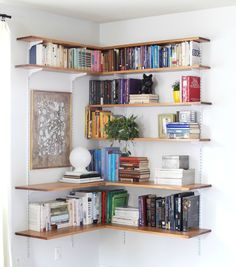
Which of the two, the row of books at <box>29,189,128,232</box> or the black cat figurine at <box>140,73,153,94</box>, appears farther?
the black cat figurine at <box>140,73,153,94</box>

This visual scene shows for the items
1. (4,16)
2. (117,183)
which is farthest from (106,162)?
(4,16)

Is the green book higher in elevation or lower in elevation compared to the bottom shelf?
higher

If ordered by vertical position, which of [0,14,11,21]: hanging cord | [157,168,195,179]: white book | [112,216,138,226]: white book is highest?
[0,14,11,21]: hanging cord

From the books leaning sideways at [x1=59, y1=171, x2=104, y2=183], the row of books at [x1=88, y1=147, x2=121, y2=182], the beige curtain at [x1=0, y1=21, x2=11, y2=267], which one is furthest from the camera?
the row of books at [x1=88, y1=147, x2=121, y2=182]

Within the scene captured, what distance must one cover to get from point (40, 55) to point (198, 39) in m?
1.34

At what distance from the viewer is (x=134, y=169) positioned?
535 cm

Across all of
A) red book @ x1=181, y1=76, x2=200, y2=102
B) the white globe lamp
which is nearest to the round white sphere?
the white globe lamp

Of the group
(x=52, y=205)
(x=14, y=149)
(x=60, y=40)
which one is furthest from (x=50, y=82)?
(x=52, y=205)

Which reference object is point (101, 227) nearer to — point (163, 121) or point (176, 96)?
point (163, 121)

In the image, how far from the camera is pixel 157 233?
5008 mm

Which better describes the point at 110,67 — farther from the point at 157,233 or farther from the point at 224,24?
the point at 157,233

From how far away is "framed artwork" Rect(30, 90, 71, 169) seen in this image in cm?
514

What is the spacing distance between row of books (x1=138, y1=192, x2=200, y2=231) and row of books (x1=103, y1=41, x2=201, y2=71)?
116cm

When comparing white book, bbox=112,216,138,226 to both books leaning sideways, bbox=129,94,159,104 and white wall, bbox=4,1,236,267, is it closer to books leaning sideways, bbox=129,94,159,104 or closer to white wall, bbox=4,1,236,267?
white wall, bbox=4,1,236,267
